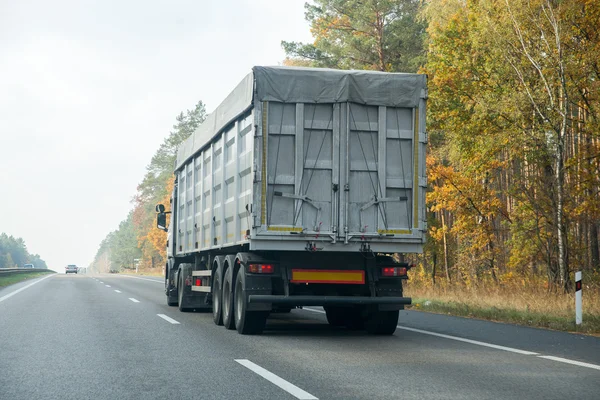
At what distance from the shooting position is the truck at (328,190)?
1024 centimetres

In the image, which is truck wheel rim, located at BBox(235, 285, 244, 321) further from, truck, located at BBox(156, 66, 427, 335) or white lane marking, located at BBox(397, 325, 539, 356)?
white lane marking, located at BBox(397, 325, 539, 356)

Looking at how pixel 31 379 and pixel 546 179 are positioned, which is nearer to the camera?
pixel 31 379

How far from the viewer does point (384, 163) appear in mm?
10500

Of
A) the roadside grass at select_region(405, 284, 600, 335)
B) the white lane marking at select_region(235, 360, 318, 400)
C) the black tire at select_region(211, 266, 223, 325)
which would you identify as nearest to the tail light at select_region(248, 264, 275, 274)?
the black tire at select_region(211, 266, 223, 325)

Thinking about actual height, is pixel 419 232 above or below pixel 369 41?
below

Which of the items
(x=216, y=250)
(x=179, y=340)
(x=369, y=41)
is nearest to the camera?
Result: (x=179, y=340)

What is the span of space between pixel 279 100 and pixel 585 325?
19.8 feet

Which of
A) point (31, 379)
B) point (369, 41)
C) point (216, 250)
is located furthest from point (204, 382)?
point (369, 41)

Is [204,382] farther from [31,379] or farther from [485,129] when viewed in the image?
[485,129]

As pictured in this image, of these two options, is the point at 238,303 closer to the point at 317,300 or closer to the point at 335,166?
the point at 317,300

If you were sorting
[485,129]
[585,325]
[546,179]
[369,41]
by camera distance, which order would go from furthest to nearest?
[369,41] < [546,179] < [485,129] < [585,325]

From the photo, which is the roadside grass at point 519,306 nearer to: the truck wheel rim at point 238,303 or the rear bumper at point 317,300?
the rear bumper at point 317,300

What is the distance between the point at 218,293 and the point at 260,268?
2.31m

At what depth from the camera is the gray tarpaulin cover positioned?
Result: 411 inches
